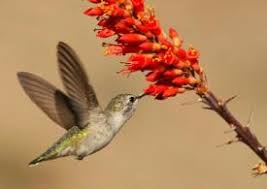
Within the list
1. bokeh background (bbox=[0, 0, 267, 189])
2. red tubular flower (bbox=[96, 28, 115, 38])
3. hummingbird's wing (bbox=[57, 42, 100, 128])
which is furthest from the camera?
bokeh background (bbox=[0, 0, 267, 189])

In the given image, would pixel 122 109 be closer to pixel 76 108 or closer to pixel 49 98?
pixel 76 108

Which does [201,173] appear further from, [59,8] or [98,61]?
[59,8]

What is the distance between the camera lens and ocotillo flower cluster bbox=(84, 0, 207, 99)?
16.1ft

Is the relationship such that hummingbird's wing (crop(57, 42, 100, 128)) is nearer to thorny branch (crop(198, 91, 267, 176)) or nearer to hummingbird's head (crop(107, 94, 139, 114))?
hummingbird's head (crop(107, 94, 139, 114))

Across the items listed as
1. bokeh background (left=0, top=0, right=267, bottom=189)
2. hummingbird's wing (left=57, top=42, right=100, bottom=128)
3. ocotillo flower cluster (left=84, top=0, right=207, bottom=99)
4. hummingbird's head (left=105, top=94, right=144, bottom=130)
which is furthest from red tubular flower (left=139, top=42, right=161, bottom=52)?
bokeh background (left=0, top=0, right=267, bottom=189)

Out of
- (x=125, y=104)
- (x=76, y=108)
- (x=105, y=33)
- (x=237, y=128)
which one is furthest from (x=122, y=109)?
(x=237, y=128)

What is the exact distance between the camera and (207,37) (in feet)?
72.7

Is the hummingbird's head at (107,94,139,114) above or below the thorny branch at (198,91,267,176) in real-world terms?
above

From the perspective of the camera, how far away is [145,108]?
711 inches

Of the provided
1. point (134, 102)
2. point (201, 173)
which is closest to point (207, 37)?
point (201, 173)

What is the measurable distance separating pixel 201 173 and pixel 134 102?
9.58 metres

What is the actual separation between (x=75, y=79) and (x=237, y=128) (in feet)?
5.04

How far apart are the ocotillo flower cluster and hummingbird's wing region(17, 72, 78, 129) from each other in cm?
133

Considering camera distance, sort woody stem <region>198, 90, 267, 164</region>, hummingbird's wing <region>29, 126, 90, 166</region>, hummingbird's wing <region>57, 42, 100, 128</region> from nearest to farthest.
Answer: woody stem <region>198, 90, 267, 164</region> → hummingbird's wing <region>57, 42, 100, 128</region> → hummingbird's wing <region>29, 126, 90, 166</region>
